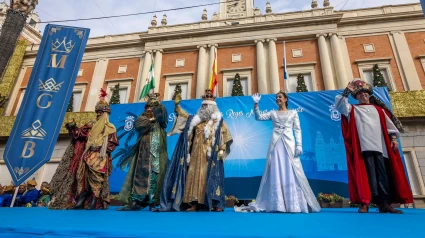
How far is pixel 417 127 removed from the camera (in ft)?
33.1

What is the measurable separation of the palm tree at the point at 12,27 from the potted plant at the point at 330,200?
29.5ft

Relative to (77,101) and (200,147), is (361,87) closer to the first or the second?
(200,147)

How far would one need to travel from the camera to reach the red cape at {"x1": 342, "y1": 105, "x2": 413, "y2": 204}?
2965mm

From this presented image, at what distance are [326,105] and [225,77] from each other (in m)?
7.28

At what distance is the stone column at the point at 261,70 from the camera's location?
530 inches

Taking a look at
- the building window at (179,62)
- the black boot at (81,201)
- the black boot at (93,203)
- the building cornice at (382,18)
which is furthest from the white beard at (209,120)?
the building cornice at (382,18)

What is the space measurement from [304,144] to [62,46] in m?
7.88

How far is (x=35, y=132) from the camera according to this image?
589 centimetres

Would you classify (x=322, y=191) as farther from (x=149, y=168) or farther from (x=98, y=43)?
(x=98, y=43)

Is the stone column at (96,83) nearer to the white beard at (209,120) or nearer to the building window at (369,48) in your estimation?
the white beard at (209,120)

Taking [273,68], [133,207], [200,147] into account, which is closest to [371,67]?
[273,68]

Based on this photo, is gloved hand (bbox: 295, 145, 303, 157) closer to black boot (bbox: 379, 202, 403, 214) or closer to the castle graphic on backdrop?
black boot (bbox: 379, 202, 403, 214)

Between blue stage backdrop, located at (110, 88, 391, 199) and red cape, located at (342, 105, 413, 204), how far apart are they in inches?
183

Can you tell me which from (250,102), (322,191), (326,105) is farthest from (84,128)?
(326,105)
